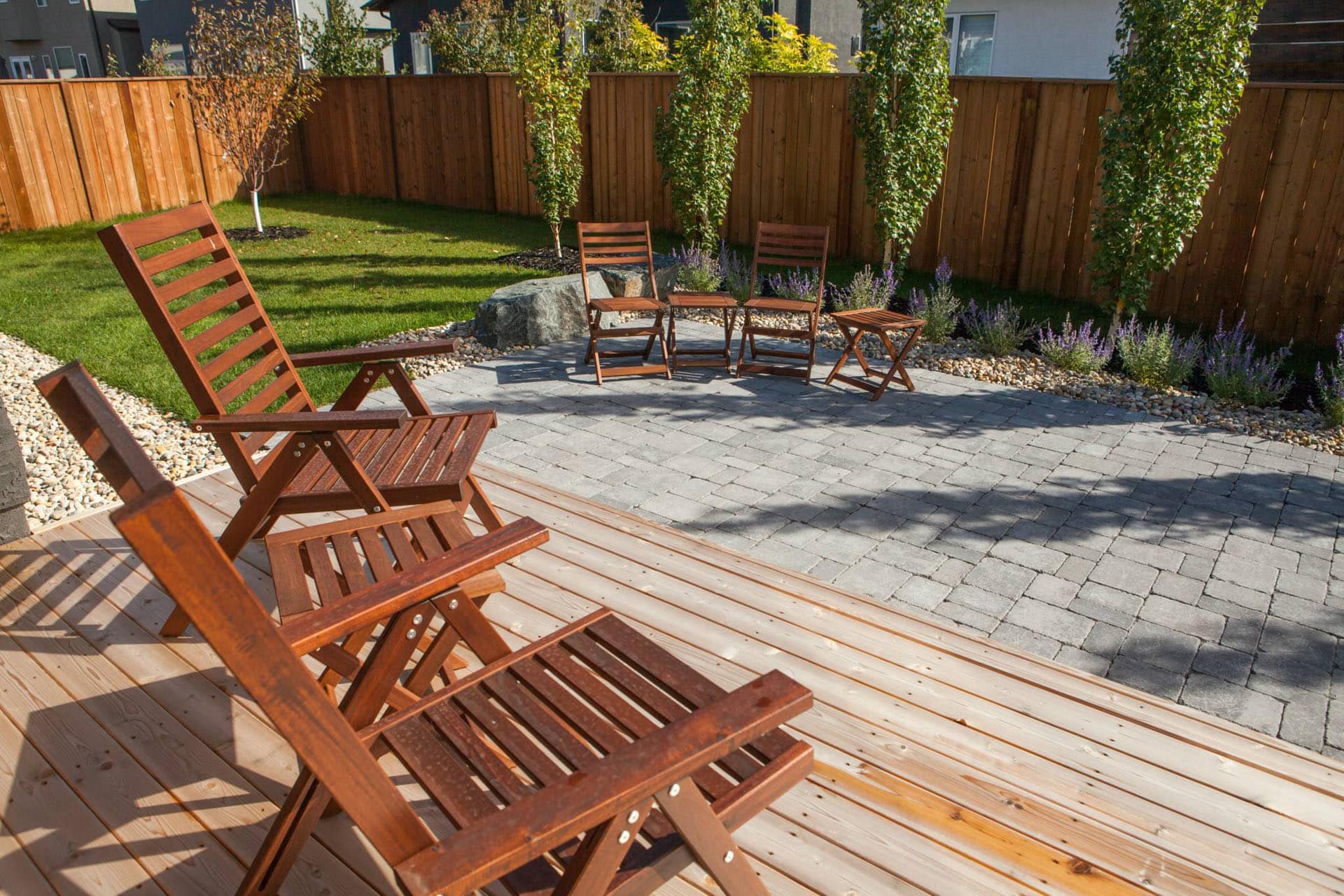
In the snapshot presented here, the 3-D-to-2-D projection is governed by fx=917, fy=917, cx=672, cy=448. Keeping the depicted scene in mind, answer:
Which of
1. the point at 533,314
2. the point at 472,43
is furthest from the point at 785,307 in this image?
the point at 472,43

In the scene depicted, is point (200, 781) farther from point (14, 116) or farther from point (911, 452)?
point (14, 116)

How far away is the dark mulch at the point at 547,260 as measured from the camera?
9211mm

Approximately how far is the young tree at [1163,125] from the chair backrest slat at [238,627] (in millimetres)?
6080

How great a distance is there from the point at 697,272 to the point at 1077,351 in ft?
10.6

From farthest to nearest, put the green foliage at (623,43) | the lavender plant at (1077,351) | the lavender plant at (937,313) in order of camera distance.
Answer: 1. the green foliage at (623,43)
2. the lavender plant at (937,313)
3. the lavender plant at (1077,351)

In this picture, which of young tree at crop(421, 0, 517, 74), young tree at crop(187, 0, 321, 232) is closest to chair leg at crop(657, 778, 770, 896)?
young tree at crop(187, 0, 321, 232)

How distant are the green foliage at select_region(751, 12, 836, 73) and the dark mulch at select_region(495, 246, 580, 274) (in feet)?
12.8

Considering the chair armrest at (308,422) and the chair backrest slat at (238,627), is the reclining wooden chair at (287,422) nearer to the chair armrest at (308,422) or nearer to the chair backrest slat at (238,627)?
the chair armrest at (308,422)

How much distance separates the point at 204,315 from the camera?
312cm

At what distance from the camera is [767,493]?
429 centimetres

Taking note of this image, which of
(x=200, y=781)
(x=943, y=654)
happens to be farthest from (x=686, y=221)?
(x=200, y=781)

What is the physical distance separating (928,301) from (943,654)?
4.95 meters

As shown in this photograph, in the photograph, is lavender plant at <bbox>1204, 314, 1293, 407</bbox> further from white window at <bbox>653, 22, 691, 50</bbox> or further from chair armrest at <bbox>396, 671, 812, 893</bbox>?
white window at <bbox>653, 22, 691, 50</bbox>

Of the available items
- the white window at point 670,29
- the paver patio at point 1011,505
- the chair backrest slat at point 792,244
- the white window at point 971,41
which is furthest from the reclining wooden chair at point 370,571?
the white window at point 670,29
